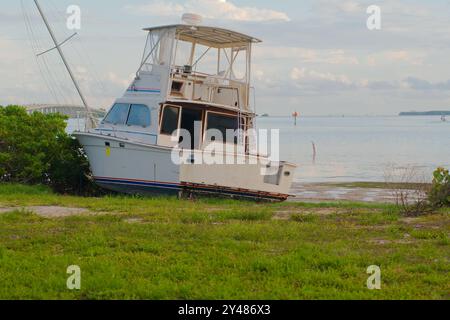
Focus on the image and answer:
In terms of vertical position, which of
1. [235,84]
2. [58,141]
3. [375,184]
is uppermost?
[235,84]

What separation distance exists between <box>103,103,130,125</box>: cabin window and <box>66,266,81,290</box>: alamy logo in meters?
12.3

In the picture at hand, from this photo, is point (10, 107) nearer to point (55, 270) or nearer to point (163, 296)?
point (55, 270)

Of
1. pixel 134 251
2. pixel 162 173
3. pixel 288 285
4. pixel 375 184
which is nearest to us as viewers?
pixel 288 285

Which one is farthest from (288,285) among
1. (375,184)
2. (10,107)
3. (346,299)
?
(375,184)

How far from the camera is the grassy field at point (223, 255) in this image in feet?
22.5

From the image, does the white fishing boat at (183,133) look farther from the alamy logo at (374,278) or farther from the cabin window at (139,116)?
the alamy logo at (374,278)

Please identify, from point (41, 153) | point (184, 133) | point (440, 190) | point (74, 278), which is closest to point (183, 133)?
point (184, 133)

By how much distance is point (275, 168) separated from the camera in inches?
742

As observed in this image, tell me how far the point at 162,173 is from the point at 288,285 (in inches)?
436

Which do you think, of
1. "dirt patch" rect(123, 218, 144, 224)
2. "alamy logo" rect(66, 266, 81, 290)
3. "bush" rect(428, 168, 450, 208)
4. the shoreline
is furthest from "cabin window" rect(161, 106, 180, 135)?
"alamy logo" rect(66, 266, 81, 290)

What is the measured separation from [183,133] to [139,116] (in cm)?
139

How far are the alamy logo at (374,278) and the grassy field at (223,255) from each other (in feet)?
0.23

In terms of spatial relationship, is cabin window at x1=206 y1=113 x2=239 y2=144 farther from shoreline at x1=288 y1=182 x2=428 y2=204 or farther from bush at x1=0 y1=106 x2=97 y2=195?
shoreline at x1=288 y1=182 x2=428 y2=204

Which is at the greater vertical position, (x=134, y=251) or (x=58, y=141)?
(x=58, y=141)
